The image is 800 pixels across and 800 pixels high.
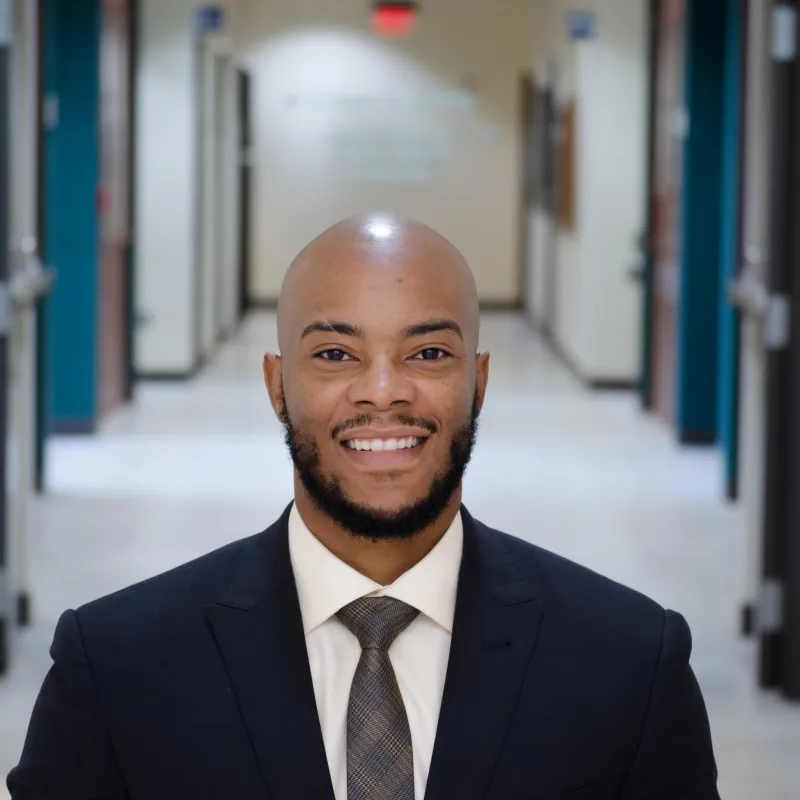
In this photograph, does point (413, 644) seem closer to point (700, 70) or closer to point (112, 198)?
point (700, 70)

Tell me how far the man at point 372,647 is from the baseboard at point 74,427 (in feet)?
25.2

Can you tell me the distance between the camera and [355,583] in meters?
1.61

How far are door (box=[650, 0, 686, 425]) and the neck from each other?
25.8ft

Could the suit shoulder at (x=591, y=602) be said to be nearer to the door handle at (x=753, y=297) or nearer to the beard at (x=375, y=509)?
the beard at (x=375, y=509)

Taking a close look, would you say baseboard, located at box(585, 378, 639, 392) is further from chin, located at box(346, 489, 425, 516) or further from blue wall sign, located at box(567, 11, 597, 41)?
chin, located at box(346, 489, 425, 516)

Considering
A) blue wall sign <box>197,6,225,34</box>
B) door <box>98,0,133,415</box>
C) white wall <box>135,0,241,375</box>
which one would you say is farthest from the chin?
blue wall sign <box>197,6,225,34</box>

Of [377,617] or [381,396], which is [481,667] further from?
[381,396]

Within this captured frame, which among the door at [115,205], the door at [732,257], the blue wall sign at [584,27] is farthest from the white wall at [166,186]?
the door at [732,257]

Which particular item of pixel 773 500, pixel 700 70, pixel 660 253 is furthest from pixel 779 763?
pixel 660 253

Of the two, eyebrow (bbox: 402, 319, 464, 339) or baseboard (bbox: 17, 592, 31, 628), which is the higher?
eyebrow (bbox: 402, 319, 464, 339)

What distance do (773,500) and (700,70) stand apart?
15.5 ft

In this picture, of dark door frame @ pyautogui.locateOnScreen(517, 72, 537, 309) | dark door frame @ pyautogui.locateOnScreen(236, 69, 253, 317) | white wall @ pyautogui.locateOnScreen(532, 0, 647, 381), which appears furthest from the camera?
dark door frame @ pyautogui.locateOnScreen(517, 72, 537, 309)

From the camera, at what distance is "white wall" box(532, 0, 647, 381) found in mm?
10984

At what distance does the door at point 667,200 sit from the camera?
955 centimetres
